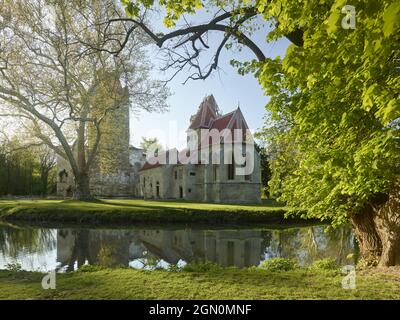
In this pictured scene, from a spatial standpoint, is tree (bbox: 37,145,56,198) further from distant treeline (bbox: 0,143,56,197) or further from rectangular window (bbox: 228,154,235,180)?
rectangular window (bbox: 228,154,235,180)

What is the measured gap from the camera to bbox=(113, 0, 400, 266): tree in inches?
149

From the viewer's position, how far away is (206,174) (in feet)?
113

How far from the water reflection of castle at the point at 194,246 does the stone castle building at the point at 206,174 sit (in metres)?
15.1

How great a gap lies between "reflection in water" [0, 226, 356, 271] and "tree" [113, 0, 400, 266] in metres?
3.87

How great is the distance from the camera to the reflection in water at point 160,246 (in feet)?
35.3

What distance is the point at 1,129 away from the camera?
2608 cm

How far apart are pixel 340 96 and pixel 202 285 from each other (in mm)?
3852

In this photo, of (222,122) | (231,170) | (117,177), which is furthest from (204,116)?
(117,177)

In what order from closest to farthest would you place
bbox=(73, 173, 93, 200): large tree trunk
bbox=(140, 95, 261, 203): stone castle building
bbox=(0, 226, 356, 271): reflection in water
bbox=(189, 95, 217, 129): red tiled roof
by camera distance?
bbox=(0, 226, 356, 271): reflection in water, bbox=(73, 173, 93, 200): large tree trunk, bbox=(140, 95, 261, 203): stone castle building, bbox=(189, 95, 217, 129): red tiled roof

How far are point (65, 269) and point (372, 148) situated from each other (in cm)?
834

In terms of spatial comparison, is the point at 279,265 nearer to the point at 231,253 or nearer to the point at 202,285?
the point at 202,285

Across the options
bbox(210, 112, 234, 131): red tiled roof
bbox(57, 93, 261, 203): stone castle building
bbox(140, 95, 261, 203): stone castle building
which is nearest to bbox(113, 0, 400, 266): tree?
bbox(57, 93, 261, 203): stone castle building
